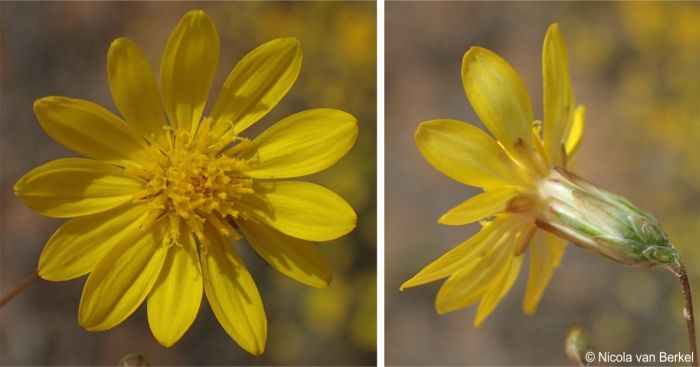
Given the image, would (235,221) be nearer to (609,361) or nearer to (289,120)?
(289,120)

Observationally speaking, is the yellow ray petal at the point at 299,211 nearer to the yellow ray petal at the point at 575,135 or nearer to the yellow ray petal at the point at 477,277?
the yellow ray petal at the point at 477,277

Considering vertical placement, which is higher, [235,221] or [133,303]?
[235,221]

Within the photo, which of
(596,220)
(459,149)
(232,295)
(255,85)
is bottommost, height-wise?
(232,295)

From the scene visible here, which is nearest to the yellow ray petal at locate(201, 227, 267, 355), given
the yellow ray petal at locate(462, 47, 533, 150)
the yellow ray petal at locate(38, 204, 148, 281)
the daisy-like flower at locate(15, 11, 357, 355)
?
the daisy-like flower at locate(15, 11, 357, 355)

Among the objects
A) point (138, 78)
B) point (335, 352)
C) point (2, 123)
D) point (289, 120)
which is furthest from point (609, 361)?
point (2, 123)

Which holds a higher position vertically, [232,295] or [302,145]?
[302,145]

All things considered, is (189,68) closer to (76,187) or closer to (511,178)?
(76,187)

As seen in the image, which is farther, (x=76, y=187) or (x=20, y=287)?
(x=20, y=287)

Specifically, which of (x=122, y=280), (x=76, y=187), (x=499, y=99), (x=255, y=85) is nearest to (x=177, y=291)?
(x=122, y=280)
